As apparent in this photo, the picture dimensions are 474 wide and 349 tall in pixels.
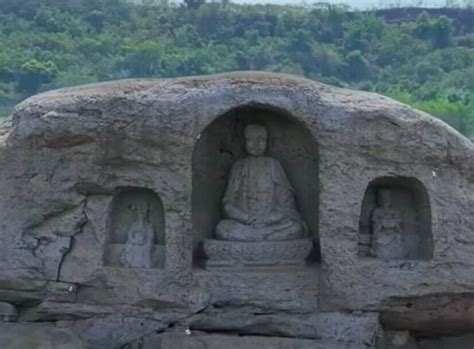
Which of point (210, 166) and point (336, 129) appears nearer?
point (336, 129)

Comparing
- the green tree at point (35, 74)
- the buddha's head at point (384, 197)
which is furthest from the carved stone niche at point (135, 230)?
the green tree at point (35, 74)

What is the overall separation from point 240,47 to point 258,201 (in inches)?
652

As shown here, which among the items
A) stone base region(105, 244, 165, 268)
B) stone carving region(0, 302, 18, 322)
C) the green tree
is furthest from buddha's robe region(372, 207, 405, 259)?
the green tree

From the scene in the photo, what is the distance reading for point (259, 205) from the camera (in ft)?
24.5

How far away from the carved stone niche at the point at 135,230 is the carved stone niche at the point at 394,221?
4.94ft

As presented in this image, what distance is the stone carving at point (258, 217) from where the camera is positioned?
7281 mm

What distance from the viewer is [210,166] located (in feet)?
25.1

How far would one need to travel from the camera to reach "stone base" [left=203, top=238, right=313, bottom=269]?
7.27 meters

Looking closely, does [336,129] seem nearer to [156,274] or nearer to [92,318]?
[156,274]

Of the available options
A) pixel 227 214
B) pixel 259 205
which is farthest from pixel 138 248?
pixel 259 205

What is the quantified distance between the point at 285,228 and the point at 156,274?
1.01 m

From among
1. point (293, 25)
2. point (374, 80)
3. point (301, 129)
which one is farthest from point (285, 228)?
point (293, 25)

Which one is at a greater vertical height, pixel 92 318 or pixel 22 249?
pixel 22 249

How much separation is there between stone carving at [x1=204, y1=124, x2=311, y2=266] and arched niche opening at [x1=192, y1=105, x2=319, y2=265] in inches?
4.2
